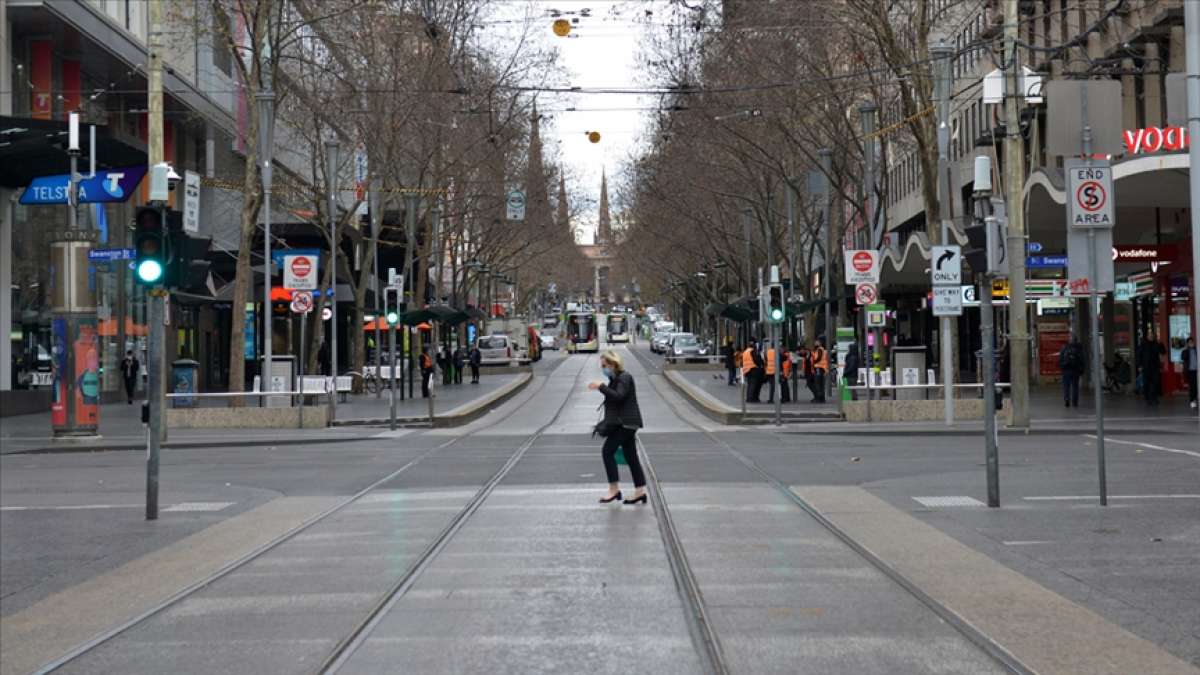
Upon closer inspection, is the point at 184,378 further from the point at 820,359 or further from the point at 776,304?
the point at 820,359

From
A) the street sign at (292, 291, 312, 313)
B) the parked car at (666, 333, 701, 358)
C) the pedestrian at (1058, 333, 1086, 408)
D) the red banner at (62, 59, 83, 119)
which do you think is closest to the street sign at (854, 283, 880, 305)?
the pedestrian at (1058, 333, 1086, 408)

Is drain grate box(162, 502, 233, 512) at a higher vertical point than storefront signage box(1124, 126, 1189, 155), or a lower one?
lower

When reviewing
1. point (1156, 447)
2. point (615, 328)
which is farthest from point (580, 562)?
point (615, 328)

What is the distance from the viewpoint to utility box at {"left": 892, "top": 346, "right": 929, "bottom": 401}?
112ft

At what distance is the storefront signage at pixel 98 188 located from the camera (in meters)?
31.5

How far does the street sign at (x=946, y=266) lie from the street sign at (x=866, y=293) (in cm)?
759

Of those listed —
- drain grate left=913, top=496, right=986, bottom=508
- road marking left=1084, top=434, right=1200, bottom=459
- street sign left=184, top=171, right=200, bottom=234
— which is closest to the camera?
drain grate left=913, top=496, right=986, bottom=508

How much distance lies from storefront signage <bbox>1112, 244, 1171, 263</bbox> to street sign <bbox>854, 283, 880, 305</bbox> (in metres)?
6.36

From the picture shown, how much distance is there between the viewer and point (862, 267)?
35.3 meters

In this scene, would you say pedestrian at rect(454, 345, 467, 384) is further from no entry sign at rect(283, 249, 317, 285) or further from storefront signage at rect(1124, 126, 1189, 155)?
storefront signage at rect(1124, 126, 1189, 155)

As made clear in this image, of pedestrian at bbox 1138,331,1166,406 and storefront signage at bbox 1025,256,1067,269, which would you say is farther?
storefront signage at bbox 1025,256,1067,269

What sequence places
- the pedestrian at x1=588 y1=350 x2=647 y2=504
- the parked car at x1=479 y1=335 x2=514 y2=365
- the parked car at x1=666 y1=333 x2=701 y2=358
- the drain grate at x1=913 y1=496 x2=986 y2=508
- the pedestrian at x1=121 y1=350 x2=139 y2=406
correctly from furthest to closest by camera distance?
1. the parked car at x1=479 y1=335 x2=514 y2=365
2. the parked car at x1=666 y1=333 x2=701 y2=358
3. the pedestrian at x1=121 y1=350 x2=139 y2=406
4. the pedestrian at x1=588 y1=350 x2=647 y2=504
5. the drain grate at x1=913 y1=496 x2=986 y2=508

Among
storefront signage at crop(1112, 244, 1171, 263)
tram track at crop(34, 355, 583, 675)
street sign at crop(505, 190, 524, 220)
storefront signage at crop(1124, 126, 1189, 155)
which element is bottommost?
tram track at crop(34, 355, 583, 675)

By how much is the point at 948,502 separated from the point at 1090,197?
3.61m
